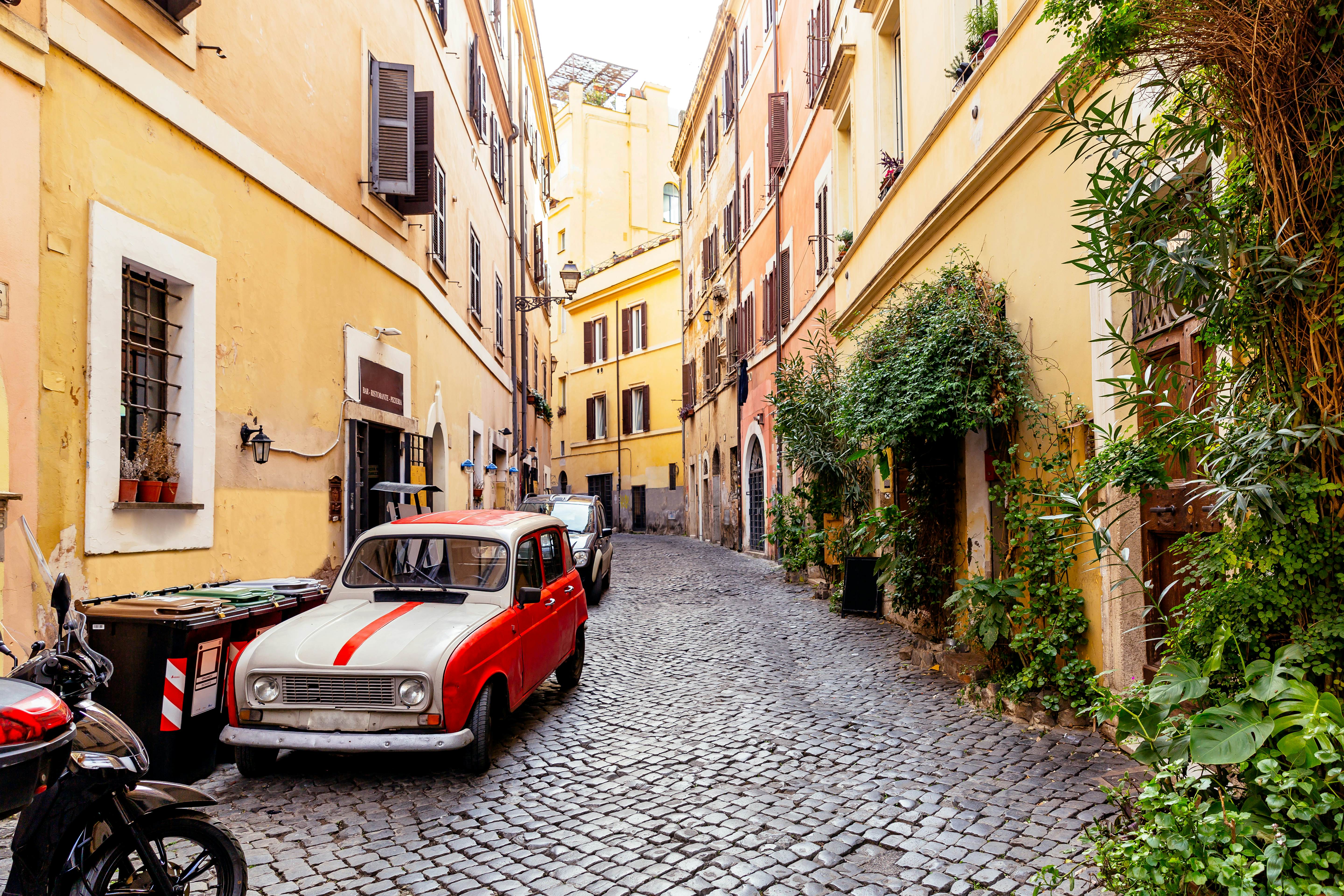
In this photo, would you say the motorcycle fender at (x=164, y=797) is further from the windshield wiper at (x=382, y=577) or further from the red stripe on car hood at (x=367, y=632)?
the windshield wiper at (x=382, y=577)

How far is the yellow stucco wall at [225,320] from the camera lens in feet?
16.3

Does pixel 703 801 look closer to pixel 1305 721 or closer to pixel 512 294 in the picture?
pixel 1305 721

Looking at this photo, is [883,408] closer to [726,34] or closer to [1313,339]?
[1313,339]

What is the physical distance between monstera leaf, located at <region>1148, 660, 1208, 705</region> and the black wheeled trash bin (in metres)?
4.65

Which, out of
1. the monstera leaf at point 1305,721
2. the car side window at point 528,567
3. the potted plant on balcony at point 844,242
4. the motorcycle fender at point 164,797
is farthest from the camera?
the potted plant on balcony at point 844,242

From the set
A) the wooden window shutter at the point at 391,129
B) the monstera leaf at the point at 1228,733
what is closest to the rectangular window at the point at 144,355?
the wooden window shutter at the point at 391,129

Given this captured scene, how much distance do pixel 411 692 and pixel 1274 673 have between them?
380 cm

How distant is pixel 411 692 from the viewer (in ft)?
14.8

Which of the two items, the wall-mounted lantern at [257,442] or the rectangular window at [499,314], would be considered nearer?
the wall-mounted lantern at [257,442]

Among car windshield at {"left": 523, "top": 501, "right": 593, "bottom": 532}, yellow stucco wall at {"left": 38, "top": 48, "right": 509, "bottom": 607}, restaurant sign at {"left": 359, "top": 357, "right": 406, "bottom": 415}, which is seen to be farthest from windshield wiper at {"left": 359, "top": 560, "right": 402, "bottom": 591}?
car windshield at {"left": 523, "top": 501, "right": 593, "bottom": 532}

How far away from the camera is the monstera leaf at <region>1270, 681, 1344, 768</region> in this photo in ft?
7.87

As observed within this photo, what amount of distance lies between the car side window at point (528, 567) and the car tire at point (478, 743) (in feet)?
3.21

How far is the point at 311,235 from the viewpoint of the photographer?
839 centimetres

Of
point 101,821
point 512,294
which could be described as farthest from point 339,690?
point 512,294
